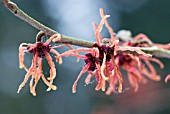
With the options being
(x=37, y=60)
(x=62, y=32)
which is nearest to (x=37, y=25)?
(x=37, y=60)

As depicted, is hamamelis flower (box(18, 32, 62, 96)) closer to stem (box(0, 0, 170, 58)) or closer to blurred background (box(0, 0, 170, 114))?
stem (box(0, 0, 170, 58))

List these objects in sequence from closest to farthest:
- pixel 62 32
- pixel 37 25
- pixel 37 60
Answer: pixel 37 25 < pixel 37 60 < pixel 62 32

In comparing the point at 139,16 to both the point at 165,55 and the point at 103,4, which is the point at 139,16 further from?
the point at 165,55

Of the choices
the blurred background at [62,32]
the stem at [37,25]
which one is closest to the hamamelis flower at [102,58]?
the stem at [37,25]

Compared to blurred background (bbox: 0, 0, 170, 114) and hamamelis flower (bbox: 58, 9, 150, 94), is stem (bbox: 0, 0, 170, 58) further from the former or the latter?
blurred background (bbox: 0, 0, 170, 114)

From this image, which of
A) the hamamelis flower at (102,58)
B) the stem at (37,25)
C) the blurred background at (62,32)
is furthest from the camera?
the blurred background at (62,32)

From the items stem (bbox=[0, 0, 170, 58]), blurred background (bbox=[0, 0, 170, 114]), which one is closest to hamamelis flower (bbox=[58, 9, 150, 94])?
stem (bbox=[0, 0, 170, 58])

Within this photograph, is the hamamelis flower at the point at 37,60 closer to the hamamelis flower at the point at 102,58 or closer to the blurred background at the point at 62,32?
the hamamelis flower at the point at 102,58

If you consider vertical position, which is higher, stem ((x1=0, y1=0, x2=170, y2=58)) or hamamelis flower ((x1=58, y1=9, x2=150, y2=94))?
stem ((x1=0, y1=0, x2=170, y2=58))

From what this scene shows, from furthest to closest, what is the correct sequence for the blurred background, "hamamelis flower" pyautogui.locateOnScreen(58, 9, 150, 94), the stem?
the blurred background → "hamamelis flower" pyautogui.locateOnScreen(58, 9, 150, 94) → the stem

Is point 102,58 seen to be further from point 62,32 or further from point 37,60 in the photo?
point 62,32

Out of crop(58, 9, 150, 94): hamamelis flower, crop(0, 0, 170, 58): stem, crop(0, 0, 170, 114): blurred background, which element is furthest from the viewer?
crop(0, 0, 170, 114): blurred background

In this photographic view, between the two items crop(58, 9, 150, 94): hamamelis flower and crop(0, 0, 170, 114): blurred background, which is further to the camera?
crop(0, 0, 170, 114): blurred background
